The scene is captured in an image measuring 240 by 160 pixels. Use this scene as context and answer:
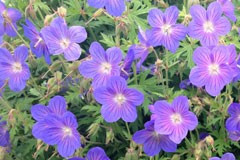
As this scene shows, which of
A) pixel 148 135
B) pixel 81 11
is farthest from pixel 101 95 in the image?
pixel 81 11

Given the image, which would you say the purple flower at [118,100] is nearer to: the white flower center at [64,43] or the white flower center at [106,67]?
the white flower center at [106,67]

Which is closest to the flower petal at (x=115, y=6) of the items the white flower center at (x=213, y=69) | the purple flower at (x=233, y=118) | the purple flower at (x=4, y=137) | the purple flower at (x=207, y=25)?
the purple flower at (x=207, y=25)

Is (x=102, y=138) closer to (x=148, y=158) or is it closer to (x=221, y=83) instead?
(x=148, y=158)

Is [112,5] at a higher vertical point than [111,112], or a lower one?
higher


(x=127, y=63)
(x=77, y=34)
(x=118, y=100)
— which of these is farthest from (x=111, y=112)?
(x=77, y=34)

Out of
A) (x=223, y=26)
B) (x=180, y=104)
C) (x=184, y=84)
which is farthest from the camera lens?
(x=184, y=84)

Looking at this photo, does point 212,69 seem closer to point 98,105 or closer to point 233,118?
point 233,118

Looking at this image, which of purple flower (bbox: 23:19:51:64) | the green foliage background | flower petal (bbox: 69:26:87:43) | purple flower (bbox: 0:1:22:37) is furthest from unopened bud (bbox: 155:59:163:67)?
purple flower (bbox: 0:1:22:37)
